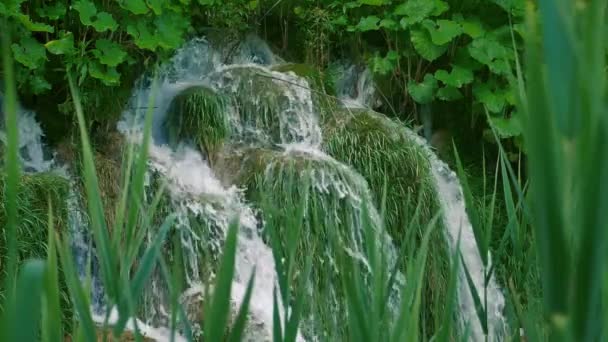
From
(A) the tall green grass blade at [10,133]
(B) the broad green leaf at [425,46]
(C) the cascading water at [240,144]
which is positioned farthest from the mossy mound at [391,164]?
(A) the tall green grass blade at [10,133]

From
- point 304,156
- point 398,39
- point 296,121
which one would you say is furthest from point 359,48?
point 304,156

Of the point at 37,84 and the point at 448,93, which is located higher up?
the point at 448,93

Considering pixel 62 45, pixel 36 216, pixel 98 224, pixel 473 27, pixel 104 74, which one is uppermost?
pixel 473 27

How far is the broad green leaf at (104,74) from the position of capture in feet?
12.0

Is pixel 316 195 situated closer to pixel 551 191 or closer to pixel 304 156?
pixel 304 156

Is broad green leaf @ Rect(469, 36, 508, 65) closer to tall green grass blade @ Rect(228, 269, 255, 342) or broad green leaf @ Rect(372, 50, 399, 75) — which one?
broad green leaf @ Rect(372, 50, 399, 75)

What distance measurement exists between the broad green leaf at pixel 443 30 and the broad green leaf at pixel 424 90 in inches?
8.2

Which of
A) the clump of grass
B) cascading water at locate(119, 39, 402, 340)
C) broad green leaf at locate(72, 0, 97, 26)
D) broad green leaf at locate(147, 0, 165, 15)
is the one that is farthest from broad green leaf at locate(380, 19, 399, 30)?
the clump of grass

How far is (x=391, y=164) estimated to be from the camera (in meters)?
3.63

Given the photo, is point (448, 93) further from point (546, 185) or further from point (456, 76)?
point (546, 185)

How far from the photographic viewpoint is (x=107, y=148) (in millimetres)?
3711

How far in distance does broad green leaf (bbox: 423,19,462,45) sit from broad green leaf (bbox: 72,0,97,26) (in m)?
1.73

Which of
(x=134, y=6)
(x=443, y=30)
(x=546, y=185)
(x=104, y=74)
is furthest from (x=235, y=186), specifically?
(x=546, y=185)

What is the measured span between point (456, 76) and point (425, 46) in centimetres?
24
